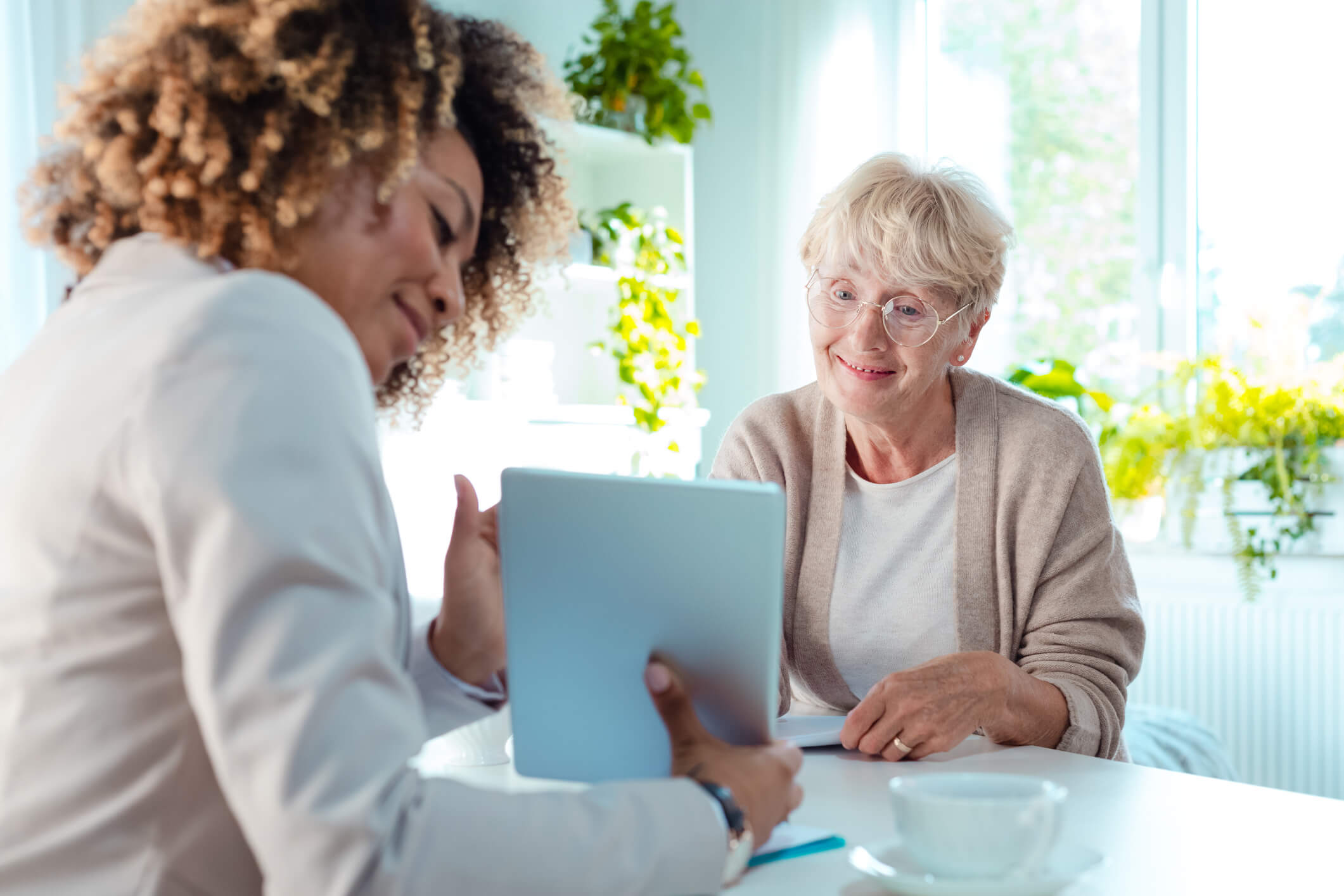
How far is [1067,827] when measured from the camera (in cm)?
94

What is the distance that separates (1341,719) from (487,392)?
2.30 meters

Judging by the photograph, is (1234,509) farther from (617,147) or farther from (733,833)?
(733,833)

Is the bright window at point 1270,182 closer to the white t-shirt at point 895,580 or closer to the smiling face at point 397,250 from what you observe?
the white t-shirt at point 895,580

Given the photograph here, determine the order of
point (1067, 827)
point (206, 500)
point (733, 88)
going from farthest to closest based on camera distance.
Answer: point (733, 88)
point (1067, 827)
point (206, 500)

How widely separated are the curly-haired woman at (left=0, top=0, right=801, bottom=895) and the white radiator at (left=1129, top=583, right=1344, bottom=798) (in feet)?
8.25

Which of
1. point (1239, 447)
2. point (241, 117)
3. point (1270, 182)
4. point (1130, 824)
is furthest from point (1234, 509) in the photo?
point (241, 117)

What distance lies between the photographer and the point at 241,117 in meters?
0.77

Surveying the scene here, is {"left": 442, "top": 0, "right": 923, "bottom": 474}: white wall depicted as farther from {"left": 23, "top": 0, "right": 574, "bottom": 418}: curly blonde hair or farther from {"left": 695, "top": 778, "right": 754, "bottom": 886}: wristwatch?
{"left": 695, "top": 778, "right": 754, "bottom": 886}: wristwatch

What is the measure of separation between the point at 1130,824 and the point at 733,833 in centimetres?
44

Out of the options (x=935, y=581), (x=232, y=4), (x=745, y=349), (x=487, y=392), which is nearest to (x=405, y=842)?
(x=232, y=4)

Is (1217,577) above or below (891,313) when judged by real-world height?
below

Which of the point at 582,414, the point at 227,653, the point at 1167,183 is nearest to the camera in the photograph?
the point at 227,653

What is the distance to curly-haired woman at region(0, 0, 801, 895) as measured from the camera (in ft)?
1.81

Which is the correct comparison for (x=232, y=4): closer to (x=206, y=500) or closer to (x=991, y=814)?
(x=206, y=500)
